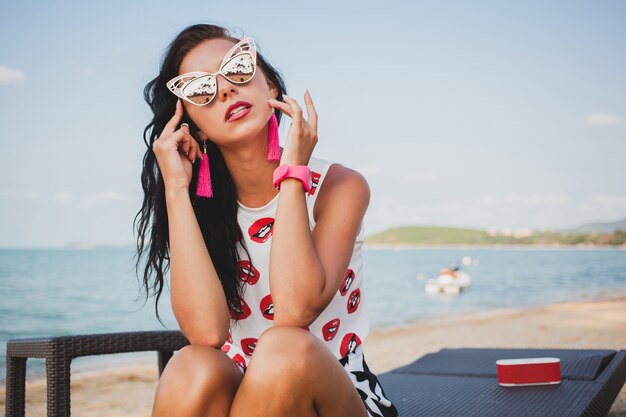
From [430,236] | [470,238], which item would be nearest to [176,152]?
[430,236]

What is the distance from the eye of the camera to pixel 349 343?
206 cm

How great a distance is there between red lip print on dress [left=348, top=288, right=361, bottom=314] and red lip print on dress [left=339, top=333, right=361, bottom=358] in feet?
0.31

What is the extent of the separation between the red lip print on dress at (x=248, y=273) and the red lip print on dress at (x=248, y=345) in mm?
203

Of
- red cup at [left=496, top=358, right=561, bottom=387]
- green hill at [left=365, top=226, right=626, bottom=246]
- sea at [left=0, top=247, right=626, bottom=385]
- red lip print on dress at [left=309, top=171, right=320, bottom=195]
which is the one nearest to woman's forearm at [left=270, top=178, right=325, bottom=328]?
red lip print on dress at [left=309, top=171, right=320, bottom=195]

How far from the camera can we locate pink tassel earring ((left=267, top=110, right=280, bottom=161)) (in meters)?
2.15

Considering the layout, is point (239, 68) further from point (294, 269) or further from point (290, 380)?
point (290, 380)

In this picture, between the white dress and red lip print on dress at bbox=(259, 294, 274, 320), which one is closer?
the white dress

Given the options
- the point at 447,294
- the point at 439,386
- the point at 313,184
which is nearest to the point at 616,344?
the point at 439,386

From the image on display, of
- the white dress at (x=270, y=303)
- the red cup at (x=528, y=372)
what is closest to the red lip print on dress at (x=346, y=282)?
the white dress at (x=270, y=303)

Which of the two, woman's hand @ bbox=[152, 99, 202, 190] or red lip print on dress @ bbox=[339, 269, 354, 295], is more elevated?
woman's hand @ bbox=[152, 99, 202, 190]

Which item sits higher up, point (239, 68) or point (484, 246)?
point (239, 68)

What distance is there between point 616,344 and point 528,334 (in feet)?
9.71

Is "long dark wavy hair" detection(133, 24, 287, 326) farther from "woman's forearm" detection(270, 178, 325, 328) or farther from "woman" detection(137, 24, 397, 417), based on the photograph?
"woman's forearm" detection(270, 178, 325, 328)

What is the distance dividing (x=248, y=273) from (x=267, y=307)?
0.14m
